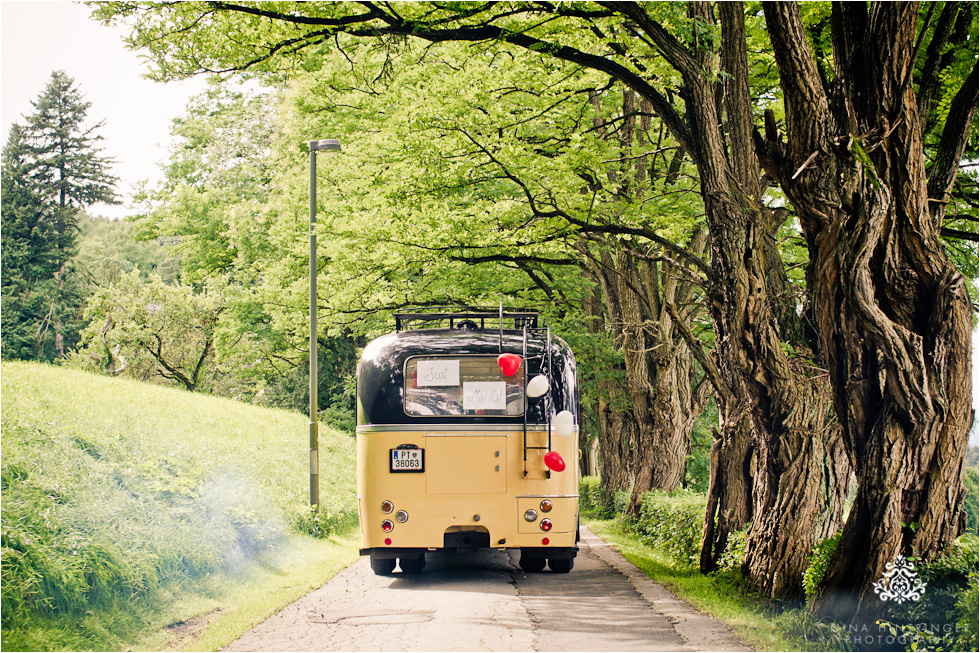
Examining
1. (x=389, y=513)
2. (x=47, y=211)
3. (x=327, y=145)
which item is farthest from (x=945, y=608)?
(x=47, y=211)

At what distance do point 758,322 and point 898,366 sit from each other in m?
2.78

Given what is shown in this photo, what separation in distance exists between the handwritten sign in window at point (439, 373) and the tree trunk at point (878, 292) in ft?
14.2

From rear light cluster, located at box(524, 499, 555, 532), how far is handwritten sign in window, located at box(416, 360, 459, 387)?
5.87ft

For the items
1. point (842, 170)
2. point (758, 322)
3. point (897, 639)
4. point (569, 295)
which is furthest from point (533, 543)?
point (569, 295)

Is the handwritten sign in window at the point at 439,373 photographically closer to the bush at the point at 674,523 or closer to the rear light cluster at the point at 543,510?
the rear light cluster at the point at 543,510

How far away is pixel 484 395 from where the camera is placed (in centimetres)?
1050

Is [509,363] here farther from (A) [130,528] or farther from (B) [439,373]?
(A) [130,528]

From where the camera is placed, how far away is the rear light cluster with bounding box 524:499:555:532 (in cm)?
1033

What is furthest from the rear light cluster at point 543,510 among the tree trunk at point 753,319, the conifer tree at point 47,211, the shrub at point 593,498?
the conifer tree at point 47,211

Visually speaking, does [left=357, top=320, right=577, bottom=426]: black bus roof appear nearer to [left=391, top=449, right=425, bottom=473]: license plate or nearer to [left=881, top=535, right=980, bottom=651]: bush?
[left=391, top=449, right=425, bottom=473]: license plate

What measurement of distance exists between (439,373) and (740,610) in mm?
4400

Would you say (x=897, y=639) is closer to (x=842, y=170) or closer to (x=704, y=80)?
(x=842, y=170)

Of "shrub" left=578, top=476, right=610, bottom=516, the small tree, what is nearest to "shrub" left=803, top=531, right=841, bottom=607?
"shrub" left=578, top=476, right=610, bottom=516

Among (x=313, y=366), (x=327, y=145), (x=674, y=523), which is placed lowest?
(x=674, y=523)
